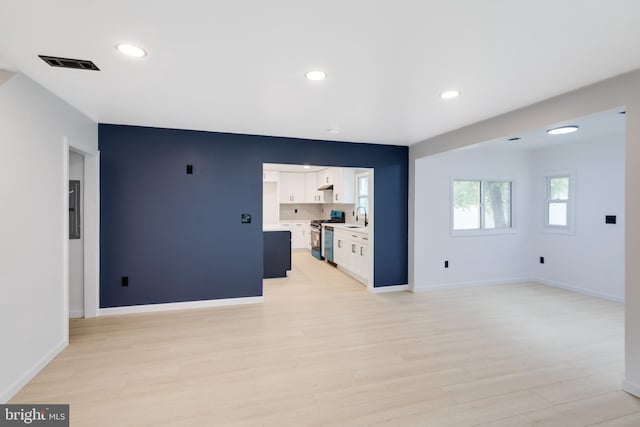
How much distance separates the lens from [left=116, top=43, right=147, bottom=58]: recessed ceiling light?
192cm

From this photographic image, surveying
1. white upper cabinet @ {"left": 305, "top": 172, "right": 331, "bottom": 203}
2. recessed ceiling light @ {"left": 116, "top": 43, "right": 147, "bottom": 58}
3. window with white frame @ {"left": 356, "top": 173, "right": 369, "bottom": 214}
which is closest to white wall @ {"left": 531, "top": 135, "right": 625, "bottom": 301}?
window with white frame @ {"left": 356, "top": 173, "right": 369, "bottom": 214}

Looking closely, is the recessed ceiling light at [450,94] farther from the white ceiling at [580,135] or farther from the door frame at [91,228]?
the door frame at [91,228]

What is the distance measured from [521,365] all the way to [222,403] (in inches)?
A: 95.6

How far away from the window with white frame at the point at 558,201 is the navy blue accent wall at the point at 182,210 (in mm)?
3968

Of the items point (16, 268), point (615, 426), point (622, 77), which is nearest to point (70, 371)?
point (16, 268)

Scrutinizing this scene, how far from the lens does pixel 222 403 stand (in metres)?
2.11

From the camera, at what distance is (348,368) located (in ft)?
8.46

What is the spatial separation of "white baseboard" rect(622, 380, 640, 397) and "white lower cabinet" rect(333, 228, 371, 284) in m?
3.11

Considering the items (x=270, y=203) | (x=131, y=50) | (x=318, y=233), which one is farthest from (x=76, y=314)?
(x=270, y=203)

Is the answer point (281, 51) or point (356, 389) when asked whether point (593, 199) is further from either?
point (281, 51)

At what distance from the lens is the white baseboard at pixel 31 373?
211 centimetres

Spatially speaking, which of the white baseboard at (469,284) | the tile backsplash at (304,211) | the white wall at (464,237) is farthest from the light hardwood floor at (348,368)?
the tile backsplash at (304,211)

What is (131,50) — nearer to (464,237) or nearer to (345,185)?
(464,237)

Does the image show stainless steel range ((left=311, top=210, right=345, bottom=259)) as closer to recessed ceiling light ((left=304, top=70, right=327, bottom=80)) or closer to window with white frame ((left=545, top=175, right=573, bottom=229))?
window with white frame ((left=545, top=175, right=573, bottom=229))
